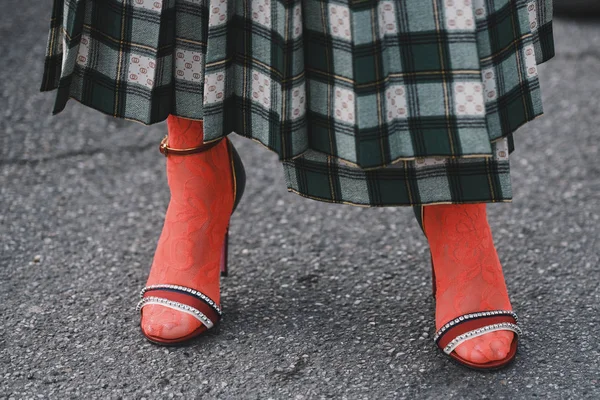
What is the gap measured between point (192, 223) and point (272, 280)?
9.0 inches

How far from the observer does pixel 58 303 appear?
126 centimetres

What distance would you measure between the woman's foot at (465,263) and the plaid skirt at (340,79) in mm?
151

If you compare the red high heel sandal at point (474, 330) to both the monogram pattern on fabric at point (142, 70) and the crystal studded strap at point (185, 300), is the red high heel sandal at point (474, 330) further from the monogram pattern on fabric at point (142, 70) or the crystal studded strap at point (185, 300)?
the monogram pattern on fabric at point (142, 70)

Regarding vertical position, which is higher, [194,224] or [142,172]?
[194,224]

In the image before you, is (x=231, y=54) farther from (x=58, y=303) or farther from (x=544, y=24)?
(x=58, y=303)

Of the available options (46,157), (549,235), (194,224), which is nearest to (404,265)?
(549,235)

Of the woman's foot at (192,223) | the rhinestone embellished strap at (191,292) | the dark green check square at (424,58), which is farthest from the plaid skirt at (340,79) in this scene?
the rhinestone embellished strap at (191,292)

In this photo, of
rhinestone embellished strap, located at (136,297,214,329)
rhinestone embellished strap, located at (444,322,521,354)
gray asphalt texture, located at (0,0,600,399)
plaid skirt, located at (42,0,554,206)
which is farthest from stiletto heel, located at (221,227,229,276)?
rhinestone embellished strap, located at (444,322,521,354)

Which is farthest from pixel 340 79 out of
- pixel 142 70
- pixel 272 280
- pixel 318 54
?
pixel 272 280

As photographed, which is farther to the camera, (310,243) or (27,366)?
(310,243)

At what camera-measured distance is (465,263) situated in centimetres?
110

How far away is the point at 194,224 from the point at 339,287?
0.95 feet

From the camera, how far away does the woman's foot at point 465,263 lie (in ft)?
3.58

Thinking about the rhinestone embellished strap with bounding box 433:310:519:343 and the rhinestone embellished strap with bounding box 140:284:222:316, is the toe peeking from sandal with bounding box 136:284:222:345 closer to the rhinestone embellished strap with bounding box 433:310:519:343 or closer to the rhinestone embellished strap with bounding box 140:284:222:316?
the rhinestone embellished strap with bounding box 140:284:222:316
